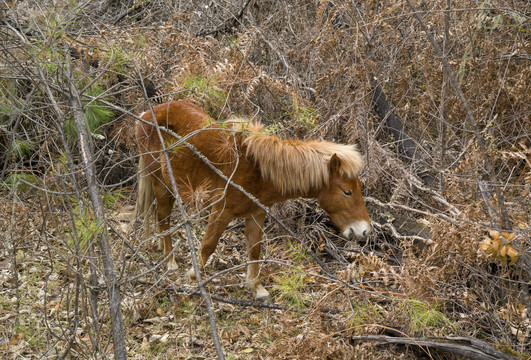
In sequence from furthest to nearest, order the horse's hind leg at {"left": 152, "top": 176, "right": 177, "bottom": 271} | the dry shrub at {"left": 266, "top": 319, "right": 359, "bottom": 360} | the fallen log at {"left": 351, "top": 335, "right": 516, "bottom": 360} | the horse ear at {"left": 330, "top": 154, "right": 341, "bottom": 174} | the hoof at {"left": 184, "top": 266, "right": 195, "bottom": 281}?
the horse's hind leg at {"left": 152, "top": 176, "right": 177, "bottom": 271}
the hoof at {"left": 184, "top": 266, "right": 195, "bottom": 281}
the horse ear at {"left": 330, "top": 154, "right": 341, "bottom": 174}
the dry shrub at {"left": 266, "top": 319, "right": 359, "bottom": 360}
the fallen log at {"left": 351, "top": 335, "right": 516, "bottom": 360}

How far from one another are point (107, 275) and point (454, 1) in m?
5.68

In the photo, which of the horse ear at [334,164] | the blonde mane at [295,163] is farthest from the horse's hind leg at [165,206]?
the horse ear at [334,164]

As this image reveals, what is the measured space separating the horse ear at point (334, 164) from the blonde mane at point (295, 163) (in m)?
0.03

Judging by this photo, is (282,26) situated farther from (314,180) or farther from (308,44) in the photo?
(314,180)

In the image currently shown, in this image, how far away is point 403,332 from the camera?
4195 millimetres

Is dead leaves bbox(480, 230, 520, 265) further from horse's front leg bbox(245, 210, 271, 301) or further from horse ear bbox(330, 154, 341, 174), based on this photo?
horse's front leg bbox(245, 210, 271, 301)

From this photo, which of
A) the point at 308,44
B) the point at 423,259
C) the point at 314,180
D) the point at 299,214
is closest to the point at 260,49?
the point at 308,44

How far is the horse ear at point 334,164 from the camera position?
4.77 metres

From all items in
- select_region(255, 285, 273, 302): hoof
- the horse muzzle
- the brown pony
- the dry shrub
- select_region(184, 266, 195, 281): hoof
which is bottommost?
select_region(255, 285, 273, 302): hoof

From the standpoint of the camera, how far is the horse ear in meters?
4.77

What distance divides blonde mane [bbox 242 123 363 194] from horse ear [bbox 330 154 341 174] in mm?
34

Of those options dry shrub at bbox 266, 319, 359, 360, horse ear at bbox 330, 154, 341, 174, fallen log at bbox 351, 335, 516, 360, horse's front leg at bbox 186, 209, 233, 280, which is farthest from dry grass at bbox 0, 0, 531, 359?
horse ear at bbox 330, 154, 341, 174

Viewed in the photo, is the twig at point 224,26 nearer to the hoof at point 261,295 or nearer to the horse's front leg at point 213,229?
the horse's front leg at point 213,229

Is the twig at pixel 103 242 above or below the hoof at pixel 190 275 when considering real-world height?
above
